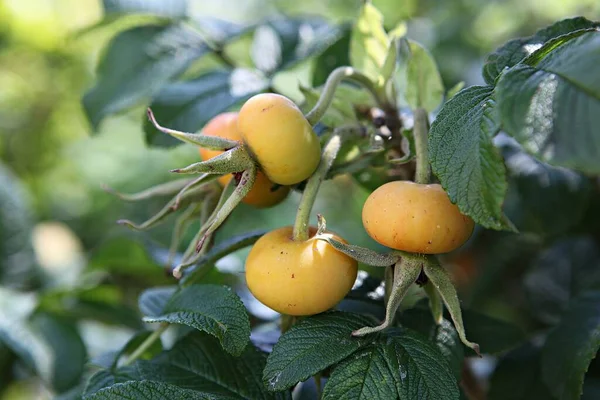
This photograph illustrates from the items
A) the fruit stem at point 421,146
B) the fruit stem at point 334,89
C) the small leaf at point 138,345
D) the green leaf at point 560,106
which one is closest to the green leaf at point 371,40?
the fruit stem at point 334,89

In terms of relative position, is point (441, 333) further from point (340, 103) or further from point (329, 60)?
point (329, 60)

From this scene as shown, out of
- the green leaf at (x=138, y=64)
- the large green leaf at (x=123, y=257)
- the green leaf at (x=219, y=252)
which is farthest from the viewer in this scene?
the large green leaf at (x=123, y=257)

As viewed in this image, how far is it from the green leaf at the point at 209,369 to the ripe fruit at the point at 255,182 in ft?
0.79

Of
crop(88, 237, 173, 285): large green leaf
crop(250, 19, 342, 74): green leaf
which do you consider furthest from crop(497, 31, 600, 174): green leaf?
crop(88, 237, 173, 285): large green leaf

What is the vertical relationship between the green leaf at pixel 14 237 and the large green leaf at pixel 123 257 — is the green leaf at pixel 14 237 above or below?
below

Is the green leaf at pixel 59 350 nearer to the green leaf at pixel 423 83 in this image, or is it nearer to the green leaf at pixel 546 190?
the green leaf at pixel 423 83

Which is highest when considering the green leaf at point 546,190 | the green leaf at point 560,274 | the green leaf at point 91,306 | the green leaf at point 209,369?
the green leaf at point 546,190

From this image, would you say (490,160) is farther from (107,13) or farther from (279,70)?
(107,13)

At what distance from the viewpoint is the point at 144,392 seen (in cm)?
87

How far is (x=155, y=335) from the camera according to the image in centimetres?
115

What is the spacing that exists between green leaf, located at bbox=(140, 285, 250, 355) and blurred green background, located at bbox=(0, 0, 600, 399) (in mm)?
797

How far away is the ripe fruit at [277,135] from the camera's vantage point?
2.95 ft

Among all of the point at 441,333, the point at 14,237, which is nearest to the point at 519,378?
the point at 441,333

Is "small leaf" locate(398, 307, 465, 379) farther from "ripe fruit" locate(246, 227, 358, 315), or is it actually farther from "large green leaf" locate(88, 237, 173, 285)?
"large green leaf" locate(88, 237, 173, 285)
